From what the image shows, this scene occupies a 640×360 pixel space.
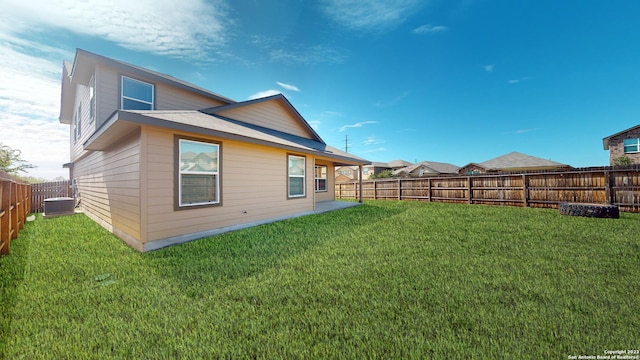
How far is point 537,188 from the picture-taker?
30.3 ft

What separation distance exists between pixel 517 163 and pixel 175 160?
30231 millimetres

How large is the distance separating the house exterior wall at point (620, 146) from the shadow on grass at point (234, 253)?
83.5 feet

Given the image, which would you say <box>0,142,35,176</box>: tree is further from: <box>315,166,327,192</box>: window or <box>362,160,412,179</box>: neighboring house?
<box>362,160,412,179</box>: neighboring house

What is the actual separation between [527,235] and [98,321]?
729 centimetres

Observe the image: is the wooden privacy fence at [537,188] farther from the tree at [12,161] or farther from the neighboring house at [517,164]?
the tree at [12,161]

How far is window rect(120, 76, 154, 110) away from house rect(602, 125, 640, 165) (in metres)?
30.6

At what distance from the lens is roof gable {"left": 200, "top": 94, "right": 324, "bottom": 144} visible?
307 inches

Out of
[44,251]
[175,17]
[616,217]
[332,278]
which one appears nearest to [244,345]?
[332,278]

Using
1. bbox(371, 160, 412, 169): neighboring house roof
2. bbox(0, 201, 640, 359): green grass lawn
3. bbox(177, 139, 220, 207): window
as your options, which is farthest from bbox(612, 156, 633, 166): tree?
bbox(371, 160, 412, 169): neighboring house roof

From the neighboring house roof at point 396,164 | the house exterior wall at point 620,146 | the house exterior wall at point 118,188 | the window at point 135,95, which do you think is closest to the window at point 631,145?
the house exterior wall at point 620,146

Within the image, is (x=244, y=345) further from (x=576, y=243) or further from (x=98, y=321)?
(x=576, y=243)

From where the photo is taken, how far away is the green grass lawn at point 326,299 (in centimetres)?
174

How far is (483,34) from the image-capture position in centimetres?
1102

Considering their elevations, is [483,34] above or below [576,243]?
above
